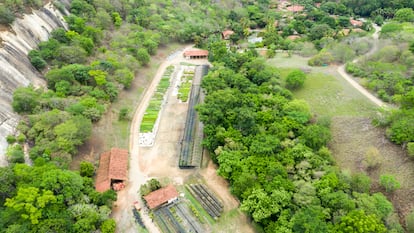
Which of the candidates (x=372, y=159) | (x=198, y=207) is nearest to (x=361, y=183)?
(x=372, y=159)

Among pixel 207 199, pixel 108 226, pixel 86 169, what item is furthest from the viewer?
pixel 86 169

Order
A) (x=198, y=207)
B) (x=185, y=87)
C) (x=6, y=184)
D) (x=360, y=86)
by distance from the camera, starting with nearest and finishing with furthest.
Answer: (x=6, y=184), (x=198, y=207), (x=360, y=86), (x=185, y=87)

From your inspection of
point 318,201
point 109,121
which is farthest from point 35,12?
point 318,201

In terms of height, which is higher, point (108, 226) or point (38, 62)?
point (38, 62)

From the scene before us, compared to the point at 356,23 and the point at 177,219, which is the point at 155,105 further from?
the point at 356,23

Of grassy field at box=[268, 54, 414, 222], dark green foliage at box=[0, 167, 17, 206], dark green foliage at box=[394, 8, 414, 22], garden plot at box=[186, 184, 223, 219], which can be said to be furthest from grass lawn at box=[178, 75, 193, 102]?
dark green foliage at box=[394, 8, 414, 22]

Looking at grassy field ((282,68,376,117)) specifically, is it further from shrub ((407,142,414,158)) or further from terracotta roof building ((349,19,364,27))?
terracotta roof building ((349,19,364,27))
